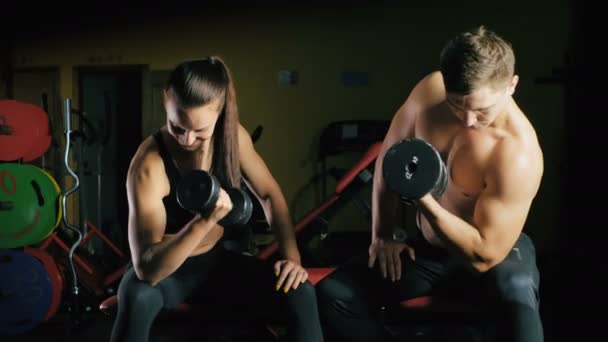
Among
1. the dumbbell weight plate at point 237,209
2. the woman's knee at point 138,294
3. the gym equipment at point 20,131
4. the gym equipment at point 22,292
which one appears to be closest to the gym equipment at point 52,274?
the gym equipment at point 22,292

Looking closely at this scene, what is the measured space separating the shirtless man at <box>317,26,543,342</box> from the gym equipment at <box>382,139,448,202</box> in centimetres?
6

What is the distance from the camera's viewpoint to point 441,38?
488cm

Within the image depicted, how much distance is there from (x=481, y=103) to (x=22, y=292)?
2309 mm

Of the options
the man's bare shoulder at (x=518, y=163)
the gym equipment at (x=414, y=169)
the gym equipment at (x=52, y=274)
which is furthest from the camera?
the gym equipment at (x=52, y=274)

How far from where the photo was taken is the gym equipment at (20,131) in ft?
9.68

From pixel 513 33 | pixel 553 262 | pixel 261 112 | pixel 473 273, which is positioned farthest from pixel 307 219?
pixel 513 33

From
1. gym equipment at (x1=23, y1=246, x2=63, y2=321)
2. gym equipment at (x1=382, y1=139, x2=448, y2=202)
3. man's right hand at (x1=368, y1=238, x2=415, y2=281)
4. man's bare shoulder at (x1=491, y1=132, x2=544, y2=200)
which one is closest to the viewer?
gym equipment at (x1=382, y1=139, x2=448, y2=202)

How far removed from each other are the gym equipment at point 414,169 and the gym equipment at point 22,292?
81.0 inches

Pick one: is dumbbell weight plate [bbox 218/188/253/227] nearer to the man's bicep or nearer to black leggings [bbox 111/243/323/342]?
black leggings [bbox 111/243/323/342]

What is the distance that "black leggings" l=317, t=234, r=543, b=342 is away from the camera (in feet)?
5.66

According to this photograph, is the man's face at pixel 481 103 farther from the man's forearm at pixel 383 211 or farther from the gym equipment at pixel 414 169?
the man's forearm at pixel 383 211

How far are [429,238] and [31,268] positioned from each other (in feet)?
6.40

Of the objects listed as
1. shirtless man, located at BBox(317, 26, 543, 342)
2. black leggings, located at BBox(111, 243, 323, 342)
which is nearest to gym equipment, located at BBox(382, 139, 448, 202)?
shirtless man, located at BBox(317, 26, 543, 342)

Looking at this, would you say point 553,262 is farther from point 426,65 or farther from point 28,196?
point 28,196
